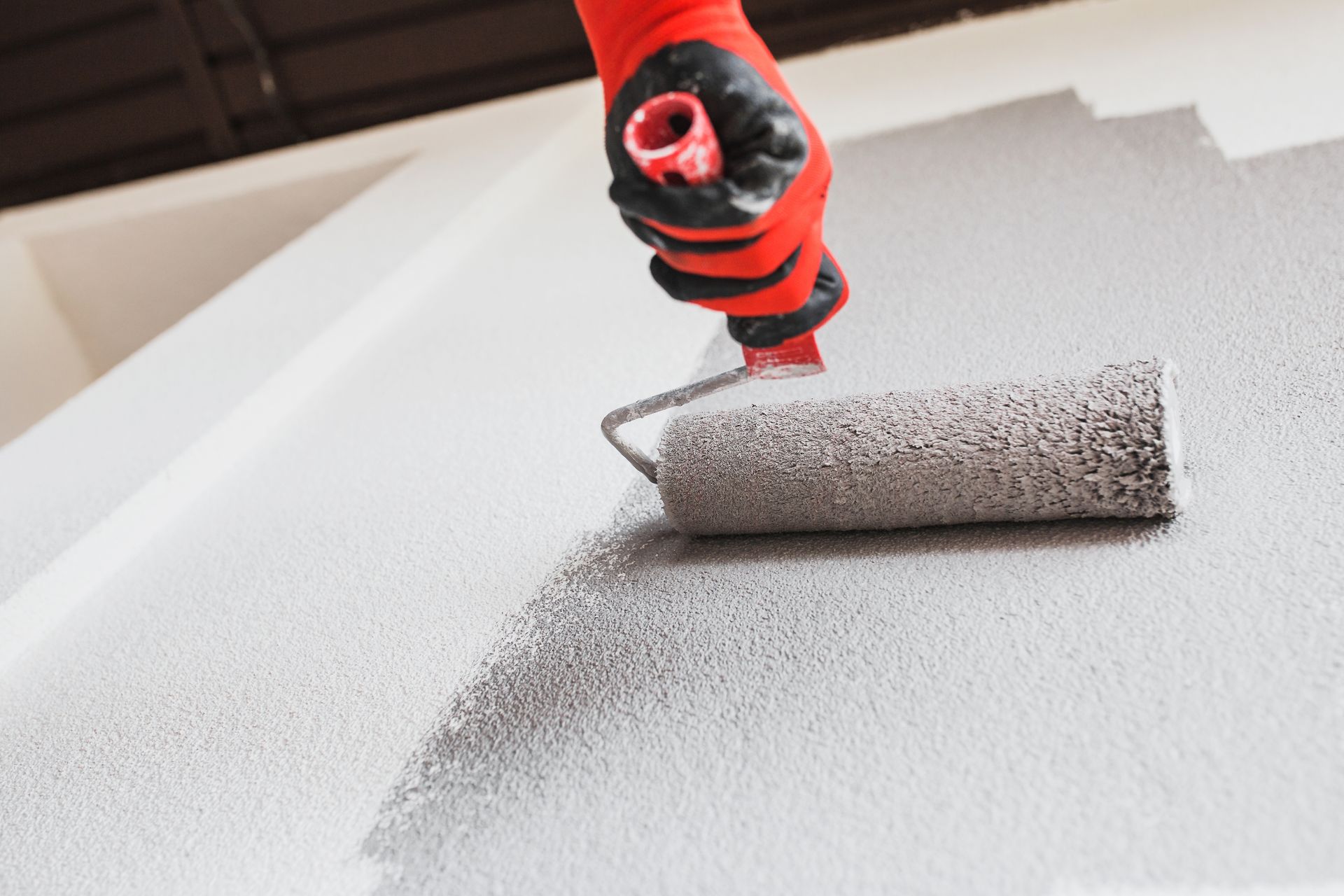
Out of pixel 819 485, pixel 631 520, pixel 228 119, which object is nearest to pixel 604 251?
pixel 631 520

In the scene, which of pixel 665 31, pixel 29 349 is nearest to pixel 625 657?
pixel 665 31

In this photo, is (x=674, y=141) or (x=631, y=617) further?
(x=631, y=617)

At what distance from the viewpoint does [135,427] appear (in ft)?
5.93

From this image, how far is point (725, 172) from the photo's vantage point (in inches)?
33.1

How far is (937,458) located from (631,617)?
1.14ft

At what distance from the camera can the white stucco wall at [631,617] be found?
817 mm

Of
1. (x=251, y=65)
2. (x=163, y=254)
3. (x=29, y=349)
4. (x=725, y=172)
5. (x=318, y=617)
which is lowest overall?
(x=29, y=349)

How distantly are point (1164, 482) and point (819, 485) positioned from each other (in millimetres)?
322

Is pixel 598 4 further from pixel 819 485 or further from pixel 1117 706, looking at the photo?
pixel 1117 706

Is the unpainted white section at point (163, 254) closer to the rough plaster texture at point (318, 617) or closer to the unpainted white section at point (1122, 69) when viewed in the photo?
the unpainted white section at point (1122, 69)

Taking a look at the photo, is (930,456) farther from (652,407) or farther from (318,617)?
(318,617)

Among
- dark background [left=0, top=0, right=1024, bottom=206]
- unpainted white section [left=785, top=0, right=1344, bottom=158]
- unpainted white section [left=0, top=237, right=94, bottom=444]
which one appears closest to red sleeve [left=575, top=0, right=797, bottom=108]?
unpainted white section [left=785, top=0, right=1344, bottom=158]

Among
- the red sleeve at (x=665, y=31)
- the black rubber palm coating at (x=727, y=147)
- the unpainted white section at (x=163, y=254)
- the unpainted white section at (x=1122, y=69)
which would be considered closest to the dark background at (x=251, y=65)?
the unpainted white section at (x=1122, y=69)

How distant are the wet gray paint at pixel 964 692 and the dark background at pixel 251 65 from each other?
268cm
